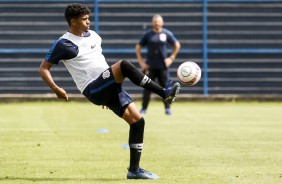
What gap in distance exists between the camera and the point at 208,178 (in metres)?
9.65

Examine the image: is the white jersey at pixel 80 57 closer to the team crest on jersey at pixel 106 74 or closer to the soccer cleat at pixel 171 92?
the team crest on jersey at pixel 106 74

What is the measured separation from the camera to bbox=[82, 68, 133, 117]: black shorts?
32.2ft

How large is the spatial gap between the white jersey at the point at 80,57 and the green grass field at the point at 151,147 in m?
1.15

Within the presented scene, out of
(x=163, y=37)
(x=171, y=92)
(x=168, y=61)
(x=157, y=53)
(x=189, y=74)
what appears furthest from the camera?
(x=157, y=53)

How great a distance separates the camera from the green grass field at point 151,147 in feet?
32.8

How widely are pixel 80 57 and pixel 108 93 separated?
0.60 metres

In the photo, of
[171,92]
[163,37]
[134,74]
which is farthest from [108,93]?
[163,37]

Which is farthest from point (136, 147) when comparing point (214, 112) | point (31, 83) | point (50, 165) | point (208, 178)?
point (31, 83)

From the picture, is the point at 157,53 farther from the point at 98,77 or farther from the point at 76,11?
the point at 98,77

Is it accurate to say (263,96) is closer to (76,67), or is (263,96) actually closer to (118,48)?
(118,48)

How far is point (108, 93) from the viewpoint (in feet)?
32.4

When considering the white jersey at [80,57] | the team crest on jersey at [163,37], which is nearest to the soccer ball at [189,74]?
the white jersey at [80,57]

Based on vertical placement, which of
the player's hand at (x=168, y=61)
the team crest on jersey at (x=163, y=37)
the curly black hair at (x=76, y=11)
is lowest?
the player's hand at (x=168, y=61)

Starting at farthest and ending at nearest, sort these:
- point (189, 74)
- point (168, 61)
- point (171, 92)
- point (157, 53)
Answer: point (157, 53), point (168, 61), point (189, 74), point (171, 92)
